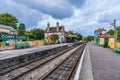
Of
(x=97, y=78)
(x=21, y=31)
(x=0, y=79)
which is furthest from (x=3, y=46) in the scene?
(x=21, y=31)

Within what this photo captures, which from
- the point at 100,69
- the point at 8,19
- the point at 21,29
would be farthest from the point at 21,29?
the point at 100,69

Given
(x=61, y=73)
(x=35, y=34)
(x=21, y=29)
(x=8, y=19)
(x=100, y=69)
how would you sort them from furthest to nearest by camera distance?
1. (x=35, y=34)
2. (x=21, y=29)
3. (x=8, y=19)
4. (x=100, y=69)
5. (x=61, y=73)

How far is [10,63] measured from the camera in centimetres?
1302

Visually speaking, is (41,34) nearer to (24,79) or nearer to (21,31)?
(21,31)

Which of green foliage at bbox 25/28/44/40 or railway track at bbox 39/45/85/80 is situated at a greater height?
green foliage at bbox 25/28/44/40

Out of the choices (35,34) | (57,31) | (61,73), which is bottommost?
(61,73)

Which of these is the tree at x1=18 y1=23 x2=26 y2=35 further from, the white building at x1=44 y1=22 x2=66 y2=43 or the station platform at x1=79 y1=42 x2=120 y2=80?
the station platform at x1=79 y1=42 x2=120 y2=80

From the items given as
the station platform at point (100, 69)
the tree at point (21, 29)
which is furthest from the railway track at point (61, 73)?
the tree at point (21, 29)

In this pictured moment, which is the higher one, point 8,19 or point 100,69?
point 8,19

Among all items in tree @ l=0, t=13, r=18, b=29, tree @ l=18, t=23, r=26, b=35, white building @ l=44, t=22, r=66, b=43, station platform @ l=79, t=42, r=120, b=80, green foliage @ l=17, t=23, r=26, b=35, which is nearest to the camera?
station platform @ l=79, t=42, r=120, b=80

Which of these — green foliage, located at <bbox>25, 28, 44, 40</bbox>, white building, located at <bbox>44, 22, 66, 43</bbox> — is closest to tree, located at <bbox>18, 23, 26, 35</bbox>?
green foliage, located at <bbox>25, 28, 44, 40</bbox>

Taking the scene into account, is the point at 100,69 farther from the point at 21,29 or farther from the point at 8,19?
the point at 21,29

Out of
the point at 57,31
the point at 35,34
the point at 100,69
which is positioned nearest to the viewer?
the point at 100,69

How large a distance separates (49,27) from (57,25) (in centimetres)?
585
